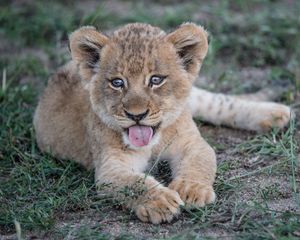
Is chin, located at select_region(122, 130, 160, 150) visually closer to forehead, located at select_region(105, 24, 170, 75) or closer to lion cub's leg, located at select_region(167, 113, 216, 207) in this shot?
lion cub's leg, located at select_region(167, 113, 216, 207)

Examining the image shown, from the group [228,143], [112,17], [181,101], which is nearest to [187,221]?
[181,101]

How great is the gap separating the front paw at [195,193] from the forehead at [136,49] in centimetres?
72

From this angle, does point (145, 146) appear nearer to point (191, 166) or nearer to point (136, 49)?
point (191, 166)

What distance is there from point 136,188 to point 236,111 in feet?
5.95

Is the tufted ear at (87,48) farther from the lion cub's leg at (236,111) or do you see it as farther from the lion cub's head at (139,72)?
the lion cub's leg at (236,111)

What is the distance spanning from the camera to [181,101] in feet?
15.4

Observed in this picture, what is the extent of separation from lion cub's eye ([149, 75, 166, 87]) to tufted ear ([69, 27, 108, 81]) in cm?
44

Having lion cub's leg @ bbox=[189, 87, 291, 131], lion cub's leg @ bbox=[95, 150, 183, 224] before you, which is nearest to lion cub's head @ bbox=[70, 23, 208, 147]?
lion cub's leg @ bbox=[95, 150, 183, 224]

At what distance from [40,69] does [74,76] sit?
149 cm

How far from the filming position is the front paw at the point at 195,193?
4.15 metres

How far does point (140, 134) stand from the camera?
14.8 ft

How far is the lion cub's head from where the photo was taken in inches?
173

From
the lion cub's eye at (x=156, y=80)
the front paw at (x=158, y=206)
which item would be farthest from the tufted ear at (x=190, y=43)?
the front paw at (x=158, y=206)

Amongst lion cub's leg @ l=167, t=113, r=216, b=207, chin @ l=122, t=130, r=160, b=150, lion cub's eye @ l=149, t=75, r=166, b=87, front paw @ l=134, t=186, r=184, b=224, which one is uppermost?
lion cub's eye @ l=149, t=75, r=166, b=87
